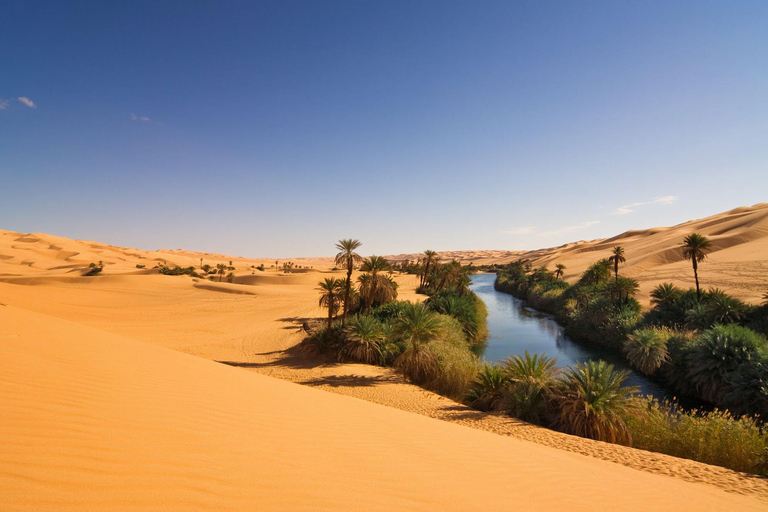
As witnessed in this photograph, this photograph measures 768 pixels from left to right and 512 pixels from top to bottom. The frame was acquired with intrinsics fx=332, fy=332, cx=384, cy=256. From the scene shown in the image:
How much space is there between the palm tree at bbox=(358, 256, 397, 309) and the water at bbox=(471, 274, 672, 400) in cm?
773

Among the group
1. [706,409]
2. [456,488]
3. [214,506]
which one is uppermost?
[214,506]

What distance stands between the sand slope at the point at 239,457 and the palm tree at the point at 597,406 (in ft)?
9.43

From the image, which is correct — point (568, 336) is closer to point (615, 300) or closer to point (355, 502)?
point (615, 300)

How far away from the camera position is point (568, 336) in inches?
1045

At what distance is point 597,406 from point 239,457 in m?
9.18

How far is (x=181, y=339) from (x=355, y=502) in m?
20.8

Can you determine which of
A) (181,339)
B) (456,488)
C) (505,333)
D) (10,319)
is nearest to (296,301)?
(181,339)

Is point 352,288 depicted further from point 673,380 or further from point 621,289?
point 621,289

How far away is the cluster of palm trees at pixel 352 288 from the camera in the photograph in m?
18.9

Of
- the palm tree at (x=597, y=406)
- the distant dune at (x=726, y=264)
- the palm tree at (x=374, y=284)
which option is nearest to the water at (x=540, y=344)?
the palm tree at (x=597, y=406)

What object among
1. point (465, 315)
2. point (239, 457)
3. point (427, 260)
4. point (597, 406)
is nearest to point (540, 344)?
point (465, 315)

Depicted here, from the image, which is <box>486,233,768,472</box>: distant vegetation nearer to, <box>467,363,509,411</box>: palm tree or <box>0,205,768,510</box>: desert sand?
<box>467,363,509,411</box>: palm tree

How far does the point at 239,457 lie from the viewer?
328 cm

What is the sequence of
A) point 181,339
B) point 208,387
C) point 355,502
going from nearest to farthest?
point 355,502 → point 208,387 → point 181,339
